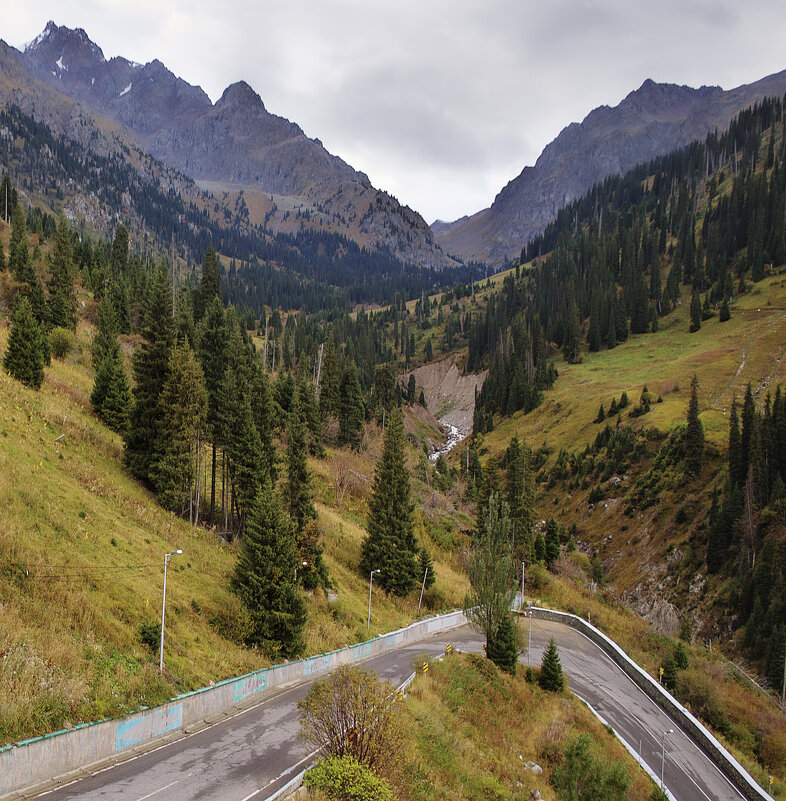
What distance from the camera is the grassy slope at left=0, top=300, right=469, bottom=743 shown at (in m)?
19.8

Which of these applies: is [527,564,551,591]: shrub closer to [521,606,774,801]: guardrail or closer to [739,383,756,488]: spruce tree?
[521,606,774,801]: guardrail

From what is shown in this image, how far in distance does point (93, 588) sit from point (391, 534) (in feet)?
93.7

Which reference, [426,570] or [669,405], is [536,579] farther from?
[669,405]

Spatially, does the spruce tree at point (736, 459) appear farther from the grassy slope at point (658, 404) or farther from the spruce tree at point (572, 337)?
the spruce tree at point (572, 337)

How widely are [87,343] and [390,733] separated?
70.4m

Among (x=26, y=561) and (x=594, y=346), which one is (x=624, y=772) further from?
(x=594, y=346)

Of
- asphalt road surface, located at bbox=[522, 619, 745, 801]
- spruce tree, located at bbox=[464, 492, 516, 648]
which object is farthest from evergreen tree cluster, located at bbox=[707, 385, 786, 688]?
spruce tree, located at bbox=[464, 492, 516, 648]

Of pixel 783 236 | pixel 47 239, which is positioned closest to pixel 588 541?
pixel 47 239

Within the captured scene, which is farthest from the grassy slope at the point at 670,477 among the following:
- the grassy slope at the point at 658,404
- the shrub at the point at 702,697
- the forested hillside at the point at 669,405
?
the shrub at the point at 702,697

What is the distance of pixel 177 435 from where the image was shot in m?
41.0

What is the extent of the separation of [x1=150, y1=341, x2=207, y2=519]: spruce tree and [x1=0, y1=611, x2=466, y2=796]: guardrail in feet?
51.0

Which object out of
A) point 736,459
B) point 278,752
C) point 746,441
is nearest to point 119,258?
point 736,459

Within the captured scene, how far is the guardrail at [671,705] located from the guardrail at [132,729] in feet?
83.5

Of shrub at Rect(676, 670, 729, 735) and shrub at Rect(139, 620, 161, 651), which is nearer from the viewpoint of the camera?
shrub at Rect(139, 620, 161, 651)
